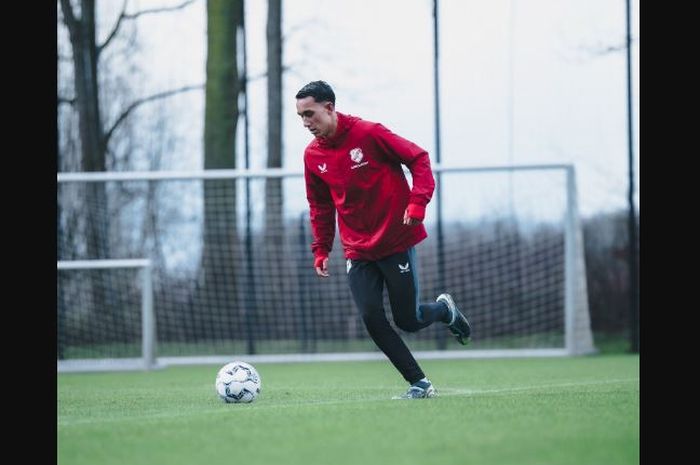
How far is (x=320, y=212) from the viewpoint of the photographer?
714 cm

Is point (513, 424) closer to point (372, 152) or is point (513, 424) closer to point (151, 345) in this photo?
point (372, 152)

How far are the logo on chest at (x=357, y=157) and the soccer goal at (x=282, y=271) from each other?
5.99 metres

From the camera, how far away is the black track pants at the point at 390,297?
665 centimetres

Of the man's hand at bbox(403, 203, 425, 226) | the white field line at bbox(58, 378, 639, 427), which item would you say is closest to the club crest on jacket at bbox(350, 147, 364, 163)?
the man's hand at bbox(403, 203, 425, 226)

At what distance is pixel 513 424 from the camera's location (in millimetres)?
5281

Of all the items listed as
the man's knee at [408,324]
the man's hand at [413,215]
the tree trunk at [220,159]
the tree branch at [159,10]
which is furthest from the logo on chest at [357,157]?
the tree branch at [159,10]

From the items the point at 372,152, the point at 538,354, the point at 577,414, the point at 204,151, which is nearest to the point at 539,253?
the point at 538,354

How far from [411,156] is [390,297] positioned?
0.76 m

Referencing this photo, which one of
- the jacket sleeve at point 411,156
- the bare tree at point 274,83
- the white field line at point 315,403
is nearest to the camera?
the white field line at point 315,403

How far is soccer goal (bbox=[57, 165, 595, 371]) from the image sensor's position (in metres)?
12.9

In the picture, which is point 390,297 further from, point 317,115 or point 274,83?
point 274,83

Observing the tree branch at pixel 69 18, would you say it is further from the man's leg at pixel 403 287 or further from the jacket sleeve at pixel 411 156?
the man's leg at pixel 403 287

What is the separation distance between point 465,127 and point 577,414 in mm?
7703

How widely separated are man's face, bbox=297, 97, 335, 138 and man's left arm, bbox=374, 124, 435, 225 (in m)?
0.26
